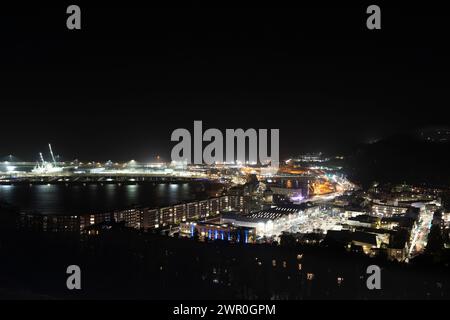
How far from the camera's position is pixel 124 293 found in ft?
11.8

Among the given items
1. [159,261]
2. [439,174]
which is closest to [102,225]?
[159,261]

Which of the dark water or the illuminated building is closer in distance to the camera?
the illuminated building

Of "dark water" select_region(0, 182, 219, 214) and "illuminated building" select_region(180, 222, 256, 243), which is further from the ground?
"illuminated building" select_region(180, 222, 256, 243)

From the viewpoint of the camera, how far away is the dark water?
28.2 feet

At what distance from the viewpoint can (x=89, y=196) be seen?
1062 centimetres

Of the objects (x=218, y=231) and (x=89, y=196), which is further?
(x=89, y=196)

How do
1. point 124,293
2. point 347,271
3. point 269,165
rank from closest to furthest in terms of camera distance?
1. point 347,271
2. point 124,293
3. point 269,165

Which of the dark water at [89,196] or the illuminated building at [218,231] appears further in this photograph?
the dark water at [89,196]

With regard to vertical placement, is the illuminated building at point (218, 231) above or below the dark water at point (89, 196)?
above

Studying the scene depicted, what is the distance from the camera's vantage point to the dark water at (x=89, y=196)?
859 centimetres

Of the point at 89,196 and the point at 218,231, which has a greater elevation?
the point at 218,231

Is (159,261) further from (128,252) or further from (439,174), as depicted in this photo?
(439,174)
